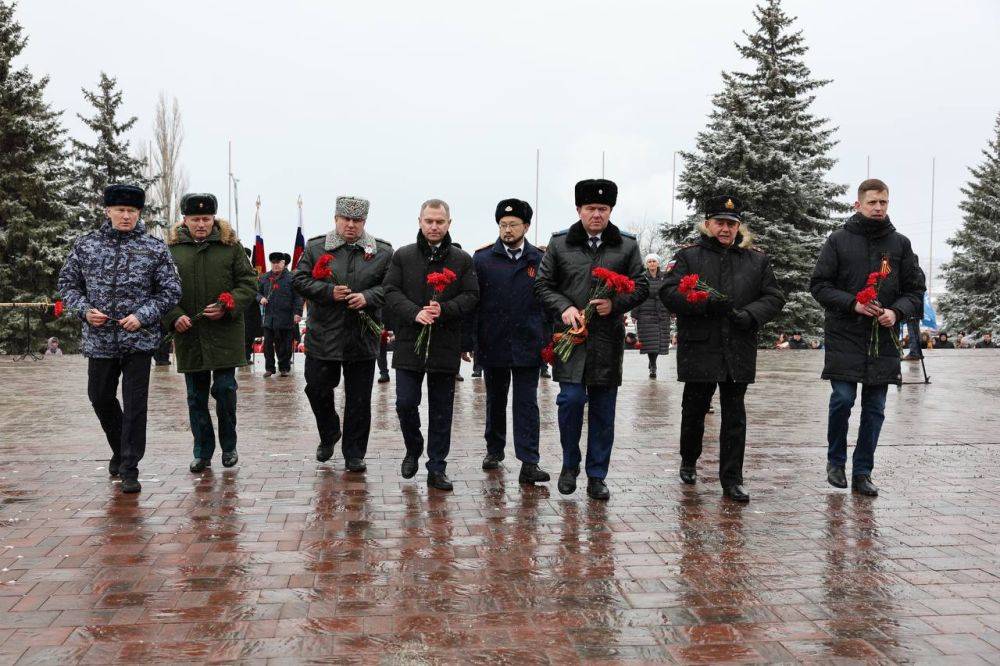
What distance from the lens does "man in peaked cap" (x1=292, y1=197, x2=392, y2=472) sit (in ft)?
22.9

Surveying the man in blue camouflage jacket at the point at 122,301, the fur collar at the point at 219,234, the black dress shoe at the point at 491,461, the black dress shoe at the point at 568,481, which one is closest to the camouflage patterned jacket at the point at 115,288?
the man in blue camouflage jacket at the point at 122,301

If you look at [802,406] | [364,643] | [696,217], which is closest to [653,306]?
[802,406]

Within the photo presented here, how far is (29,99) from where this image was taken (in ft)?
96.1

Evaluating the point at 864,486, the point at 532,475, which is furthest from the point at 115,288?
the point at 864,486

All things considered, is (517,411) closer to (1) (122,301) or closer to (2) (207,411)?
(2) (207,411)

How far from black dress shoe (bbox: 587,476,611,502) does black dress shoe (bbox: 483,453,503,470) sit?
3.63ft

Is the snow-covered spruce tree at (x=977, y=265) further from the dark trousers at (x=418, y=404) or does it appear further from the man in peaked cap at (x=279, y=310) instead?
the dark trousers at (x=418, y=404)

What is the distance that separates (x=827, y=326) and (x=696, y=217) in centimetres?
2544

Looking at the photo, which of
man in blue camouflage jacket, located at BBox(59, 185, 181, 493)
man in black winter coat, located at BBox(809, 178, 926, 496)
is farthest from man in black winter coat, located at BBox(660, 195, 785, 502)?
man in blue camouflage jacket, located at BBox(59, 185, 181, 493)

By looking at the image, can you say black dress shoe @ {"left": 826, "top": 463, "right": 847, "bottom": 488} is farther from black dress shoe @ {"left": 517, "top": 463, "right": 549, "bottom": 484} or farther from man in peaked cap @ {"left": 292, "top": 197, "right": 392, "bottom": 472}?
man in peaked cap @ {"left": 292, "top": 197, "right": 392, "bottom": 472}

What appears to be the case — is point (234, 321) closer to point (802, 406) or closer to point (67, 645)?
point (67, 645)

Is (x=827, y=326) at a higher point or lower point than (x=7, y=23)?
lower

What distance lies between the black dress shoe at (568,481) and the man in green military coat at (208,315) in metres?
2.56

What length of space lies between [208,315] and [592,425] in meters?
2.88
